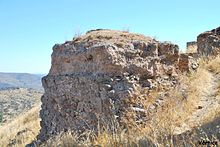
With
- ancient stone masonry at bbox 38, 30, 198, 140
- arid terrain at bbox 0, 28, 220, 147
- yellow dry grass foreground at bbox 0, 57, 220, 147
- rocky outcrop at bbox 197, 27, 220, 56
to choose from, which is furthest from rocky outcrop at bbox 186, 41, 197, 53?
ancient stone masonry at bbox 38, 30, 198, 140

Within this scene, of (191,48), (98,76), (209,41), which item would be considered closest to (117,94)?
(98,76)

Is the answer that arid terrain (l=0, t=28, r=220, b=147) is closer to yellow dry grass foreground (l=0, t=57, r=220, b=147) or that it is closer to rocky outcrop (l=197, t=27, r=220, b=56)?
yellow dry grass foreground (l=0, t=57, r=220, b=147)

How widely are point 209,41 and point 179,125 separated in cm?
1035

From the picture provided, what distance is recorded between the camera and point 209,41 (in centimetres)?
1742

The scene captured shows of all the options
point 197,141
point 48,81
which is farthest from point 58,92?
point 197,141

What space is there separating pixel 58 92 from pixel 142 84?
1971 millimetres

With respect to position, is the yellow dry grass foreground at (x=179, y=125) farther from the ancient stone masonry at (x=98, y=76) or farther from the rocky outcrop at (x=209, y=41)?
the rocky outcrop at (x=209, y=41)

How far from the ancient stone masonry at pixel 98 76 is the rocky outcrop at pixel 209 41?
6.76m

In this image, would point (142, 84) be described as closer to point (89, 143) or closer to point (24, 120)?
point (89, 143)

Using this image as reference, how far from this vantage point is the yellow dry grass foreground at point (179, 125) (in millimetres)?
6152

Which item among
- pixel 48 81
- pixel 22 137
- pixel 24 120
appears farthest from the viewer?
pixel 24 120

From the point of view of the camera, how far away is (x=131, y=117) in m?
8.05

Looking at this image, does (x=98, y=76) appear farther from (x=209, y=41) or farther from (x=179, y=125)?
(x=209, y=41)

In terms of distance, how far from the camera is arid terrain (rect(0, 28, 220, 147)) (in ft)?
25.2
